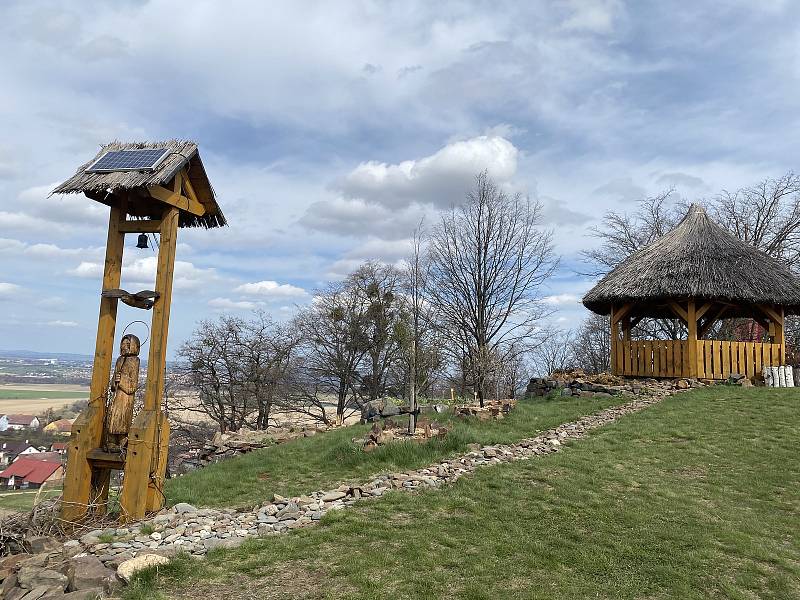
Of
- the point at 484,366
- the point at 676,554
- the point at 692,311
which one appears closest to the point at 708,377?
the point at 692,311

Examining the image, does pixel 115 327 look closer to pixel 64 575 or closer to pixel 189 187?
pixel 189 187

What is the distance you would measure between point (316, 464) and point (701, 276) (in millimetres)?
11174

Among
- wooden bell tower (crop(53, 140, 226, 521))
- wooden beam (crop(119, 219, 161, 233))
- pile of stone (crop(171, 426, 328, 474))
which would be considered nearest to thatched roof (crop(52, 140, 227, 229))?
wooden bell tower (crop(53, 140, 226, 521))

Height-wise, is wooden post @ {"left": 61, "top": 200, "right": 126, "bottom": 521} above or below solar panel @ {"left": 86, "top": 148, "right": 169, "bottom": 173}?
below

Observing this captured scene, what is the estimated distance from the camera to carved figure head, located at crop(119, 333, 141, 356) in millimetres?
5988

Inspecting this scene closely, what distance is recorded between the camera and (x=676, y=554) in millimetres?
4793

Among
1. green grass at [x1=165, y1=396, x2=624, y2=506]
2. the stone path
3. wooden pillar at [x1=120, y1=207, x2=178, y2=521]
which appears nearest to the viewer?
the stone path

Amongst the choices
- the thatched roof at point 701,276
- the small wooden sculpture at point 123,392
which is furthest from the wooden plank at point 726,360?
the small wooden sculpture at point 123,392

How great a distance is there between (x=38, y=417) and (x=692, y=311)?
1563 inches

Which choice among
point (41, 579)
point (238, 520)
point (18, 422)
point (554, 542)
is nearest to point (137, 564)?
point (41, 579)

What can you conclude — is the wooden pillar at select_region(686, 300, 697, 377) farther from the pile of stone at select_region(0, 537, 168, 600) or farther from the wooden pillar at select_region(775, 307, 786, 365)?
the pile of stone at select_region(0, 537, 168, 600)

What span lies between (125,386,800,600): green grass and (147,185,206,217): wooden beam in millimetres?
3661

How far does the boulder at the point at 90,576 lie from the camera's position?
3980 mm

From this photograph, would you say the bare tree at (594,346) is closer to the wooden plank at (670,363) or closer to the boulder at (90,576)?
the wooden plank at (670,363)
